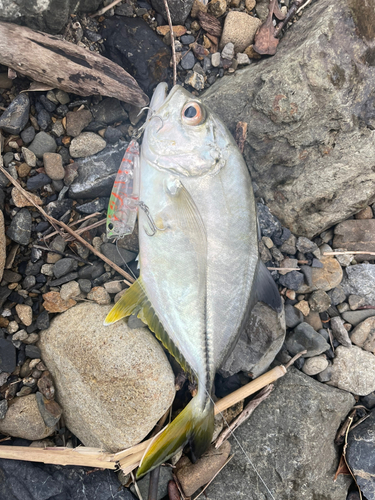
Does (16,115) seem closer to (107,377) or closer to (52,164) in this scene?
(52,164)

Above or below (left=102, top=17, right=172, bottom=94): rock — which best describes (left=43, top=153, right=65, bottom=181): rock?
below

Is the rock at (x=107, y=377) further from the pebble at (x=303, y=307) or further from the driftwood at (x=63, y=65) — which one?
the driftwood at (x=63, y=65)

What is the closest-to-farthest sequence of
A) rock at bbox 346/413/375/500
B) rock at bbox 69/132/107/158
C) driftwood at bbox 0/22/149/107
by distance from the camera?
1. driftwood at bbox 0/22/149/107
2. rock at bbox 69/132/107/158
3. rock at bbox 346/413/375/500

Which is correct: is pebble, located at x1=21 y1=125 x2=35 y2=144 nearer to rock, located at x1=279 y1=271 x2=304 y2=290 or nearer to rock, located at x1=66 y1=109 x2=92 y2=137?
rock, located at x1=66 y1=109 x2=92 y2=137

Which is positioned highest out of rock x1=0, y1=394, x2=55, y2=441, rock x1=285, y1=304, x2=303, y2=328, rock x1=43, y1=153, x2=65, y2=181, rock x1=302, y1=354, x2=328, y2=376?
rock x1=43, y1=153, x2=65, y2=181

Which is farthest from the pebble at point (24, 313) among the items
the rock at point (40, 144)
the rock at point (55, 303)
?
the rock at point (40, 144)

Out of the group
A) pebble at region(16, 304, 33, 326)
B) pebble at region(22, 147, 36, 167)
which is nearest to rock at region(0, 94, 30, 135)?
pebble at region(22, 147, 36, 167)

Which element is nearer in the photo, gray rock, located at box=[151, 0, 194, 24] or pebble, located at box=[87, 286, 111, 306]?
pebble, located at box=[87, 286, 111, 306]

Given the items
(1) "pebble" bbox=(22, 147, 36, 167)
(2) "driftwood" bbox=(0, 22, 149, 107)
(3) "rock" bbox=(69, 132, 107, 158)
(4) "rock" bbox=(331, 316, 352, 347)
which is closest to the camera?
(2) "driftwood" bbox=(0, 22, 149, 107)
